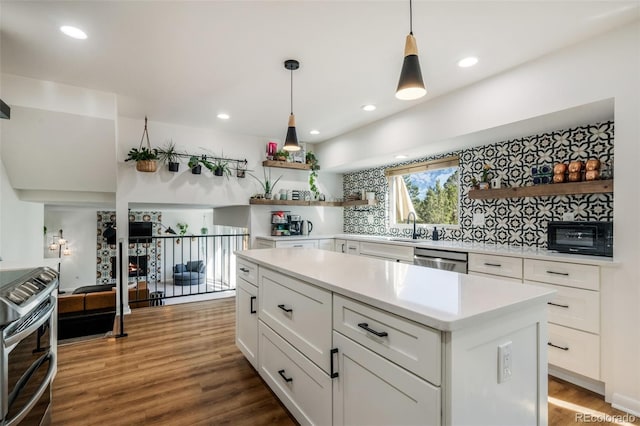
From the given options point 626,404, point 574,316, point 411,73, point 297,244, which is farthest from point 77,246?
point 626,404

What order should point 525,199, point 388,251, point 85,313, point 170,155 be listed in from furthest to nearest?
point 85,313 < point 170,155 < point 388,251 < point 525,199

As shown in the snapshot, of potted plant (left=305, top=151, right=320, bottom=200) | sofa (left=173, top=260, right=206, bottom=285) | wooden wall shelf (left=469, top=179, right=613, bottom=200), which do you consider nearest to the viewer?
wooden wall shelf (left=469, top=179, right=613, bottom=200)

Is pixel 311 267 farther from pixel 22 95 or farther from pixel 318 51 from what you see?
pixel 22 95

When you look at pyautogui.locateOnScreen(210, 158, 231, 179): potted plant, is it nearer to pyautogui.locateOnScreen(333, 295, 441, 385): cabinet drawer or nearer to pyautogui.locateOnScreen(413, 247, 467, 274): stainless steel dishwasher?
pyautogui.locateOnScreen(413, 247, 467, 274): stainless steel dishwasher

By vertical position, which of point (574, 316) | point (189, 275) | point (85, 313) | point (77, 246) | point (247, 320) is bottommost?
point (189, 275)

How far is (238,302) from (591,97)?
3.05 m

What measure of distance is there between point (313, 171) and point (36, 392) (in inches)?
168

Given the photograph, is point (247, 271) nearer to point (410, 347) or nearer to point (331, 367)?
point (331, 367)

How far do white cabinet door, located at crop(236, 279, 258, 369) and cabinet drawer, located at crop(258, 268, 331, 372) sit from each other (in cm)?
14

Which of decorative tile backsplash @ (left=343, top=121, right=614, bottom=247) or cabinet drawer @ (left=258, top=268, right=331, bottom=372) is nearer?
cabinet drawer @ (left=258, top=268, right=331, bottom=372)

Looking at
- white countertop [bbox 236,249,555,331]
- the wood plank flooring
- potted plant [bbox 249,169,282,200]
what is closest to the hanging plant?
potted plant [bbox 249,169,282,200]

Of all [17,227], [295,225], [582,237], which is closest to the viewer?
[582,237]

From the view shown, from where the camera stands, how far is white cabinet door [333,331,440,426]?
3.35 ft

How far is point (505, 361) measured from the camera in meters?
1.11
